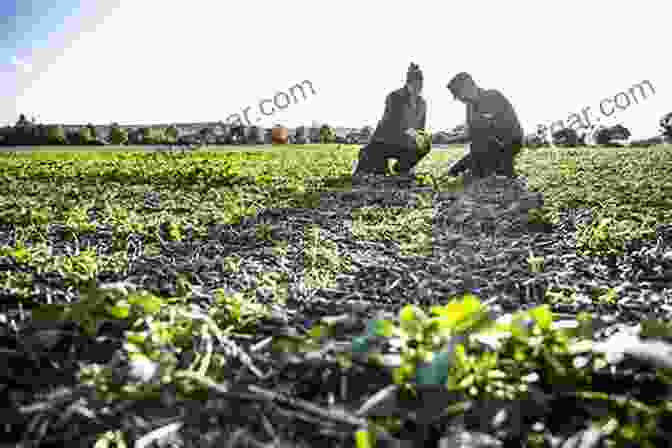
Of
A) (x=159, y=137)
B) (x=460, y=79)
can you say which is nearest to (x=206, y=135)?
(x=159, y=137)

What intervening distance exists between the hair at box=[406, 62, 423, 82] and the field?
20.4ft

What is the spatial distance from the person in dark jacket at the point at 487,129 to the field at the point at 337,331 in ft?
11.4

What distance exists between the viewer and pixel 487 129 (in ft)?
24.2

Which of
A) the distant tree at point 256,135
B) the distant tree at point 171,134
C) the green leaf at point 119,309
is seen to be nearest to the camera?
the green leaf at point 119,309

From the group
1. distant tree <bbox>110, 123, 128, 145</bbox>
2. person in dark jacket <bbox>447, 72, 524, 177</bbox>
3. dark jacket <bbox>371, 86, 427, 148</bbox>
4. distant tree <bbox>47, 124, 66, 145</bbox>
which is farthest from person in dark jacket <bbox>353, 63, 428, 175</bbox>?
distant tree <bbox>47, 124, 66, 145</bbox>

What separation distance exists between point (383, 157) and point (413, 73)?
2.38 meters

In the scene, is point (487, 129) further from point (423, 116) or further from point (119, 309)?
point (119, 309)

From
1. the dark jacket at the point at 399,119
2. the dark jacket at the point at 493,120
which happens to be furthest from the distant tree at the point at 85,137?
the dark jacket at the point at 493,120

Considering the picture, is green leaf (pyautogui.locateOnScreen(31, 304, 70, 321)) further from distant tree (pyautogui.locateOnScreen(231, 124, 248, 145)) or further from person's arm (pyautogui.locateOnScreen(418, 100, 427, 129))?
distant tree (pyautogui.locateOnScreen(231, 124, 248, 145))

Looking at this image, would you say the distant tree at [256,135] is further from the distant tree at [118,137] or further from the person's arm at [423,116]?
the person's arm at [423,116]

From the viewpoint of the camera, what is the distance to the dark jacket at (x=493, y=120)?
7352 mm

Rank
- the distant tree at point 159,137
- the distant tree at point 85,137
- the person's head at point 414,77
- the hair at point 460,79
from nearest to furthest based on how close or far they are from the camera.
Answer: the hair at point 460,79 → the person's head at point 414,77 → the distant tree at point 159,137 → the distant tree at point 85,137

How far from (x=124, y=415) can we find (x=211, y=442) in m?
0.22

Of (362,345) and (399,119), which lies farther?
(399,119)
